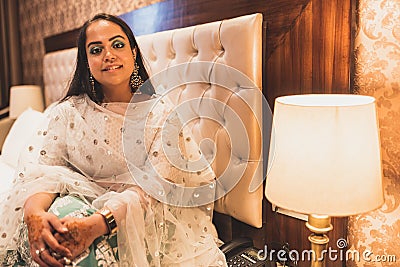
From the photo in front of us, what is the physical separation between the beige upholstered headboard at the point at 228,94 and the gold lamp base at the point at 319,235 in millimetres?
416

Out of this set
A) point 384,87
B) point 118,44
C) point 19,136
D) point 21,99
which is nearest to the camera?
point 384,87

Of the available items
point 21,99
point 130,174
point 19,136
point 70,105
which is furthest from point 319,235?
point 21,99

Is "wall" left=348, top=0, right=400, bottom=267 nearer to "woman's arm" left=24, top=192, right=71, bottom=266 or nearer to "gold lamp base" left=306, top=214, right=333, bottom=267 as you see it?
"gold lamp base" left=306, top=214, right=333, bottom=267

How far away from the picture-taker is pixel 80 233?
105cm

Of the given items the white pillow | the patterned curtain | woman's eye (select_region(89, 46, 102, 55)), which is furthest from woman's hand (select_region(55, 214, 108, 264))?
the patterned curtain

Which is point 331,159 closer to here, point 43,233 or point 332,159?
point 332,159

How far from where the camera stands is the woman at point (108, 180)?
43.4 inches

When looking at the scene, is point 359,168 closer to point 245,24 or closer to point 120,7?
point 245,24

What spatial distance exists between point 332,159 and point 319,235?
245 millimetres

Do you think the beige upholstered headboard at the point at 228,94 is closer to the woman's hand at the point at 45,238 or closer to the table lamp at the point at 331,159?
the table lamp at the point at 331,159

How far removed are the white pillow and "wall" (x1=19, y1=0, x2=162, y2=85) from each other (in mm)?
792

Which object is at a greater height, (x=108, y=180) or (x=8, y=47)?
(x=8, y=47)

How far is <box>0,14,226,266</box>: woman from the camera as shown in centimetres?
110

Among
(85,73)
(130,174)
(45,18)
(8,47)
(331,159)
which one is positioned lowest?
(130,174)
